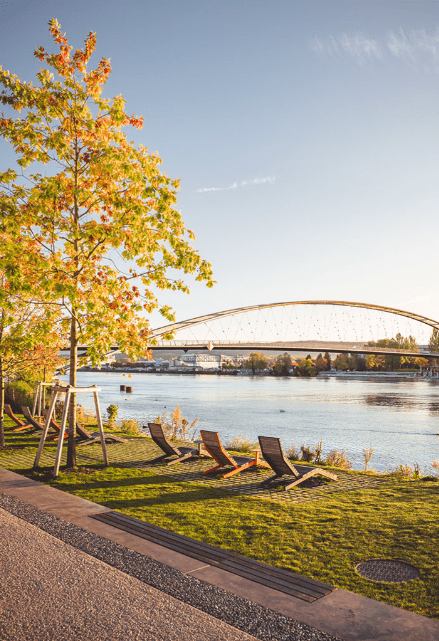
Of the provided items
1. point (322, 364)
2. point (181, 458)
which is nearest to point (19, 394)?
point (181, 458)

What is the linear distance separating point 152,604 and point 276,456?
208 inches

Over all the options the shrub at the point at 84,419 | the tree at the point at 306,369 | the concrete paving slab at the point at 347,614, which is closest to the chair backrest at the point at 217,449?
the concrete paving slab at the point at 347,614

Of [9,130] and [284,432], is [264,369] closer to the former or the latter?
[284,432]

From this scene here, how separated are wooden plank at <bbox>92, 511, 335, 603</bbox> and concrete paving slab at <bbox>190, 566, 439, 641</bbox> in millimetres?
128

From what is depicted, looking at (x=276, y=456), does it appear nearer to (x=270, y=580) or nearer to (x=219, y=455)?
(x=219, y=455)

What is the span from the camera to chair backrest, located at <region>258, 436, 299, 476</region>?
8953mm

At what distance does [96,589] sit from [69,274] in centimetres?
656

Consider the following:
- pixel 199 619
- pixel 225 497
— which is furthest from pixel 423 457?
pixel 199 619

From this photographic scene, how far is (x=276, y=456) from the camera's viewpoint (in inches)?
355

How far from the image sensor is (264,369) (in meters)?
142

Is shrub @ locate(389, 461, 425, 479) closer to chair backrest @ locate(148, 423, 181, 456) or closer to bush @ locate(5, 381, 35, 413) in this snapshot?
chair backrest @ locate(148, 423, 181, 456)

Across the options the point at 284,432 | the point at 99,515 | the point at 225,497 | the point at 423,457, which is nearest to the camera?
the point at 99,515

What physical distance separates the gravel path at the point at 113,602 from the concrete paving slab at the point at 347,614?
13cm

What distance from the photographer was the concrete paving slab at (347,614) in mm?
3586
